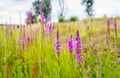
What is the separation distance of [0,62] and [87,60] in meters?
1.04

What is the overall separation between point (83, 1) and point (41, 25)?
32069 millimetres

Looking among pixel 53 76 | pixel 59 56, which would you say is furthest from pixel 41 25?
pixel 53 76

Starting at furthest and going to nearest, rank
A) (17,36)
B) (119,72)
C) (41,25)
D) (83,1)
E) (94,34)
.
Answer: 1. (83,1)
2. (94,34)
3. (17,36)
4. (41,25)
5. (119,72)

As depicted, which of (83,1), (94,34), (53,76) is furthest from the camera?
(83,1)

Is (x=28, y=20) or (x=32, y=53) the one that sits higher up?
(x=28, y=20)

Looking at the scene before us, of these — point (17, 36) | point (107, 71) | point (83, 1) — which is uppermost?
point (83, 1)

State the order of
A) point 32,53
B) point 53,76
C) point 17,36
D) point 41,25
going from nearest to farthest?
point 53,76 → point 41,25 → point 32,53 → point 17,36

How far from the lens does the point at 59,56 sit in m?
3.12

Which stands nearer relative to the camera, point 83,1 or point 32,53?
point 32,53

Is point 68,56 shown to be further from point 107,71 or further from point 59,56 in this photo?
point 107,71

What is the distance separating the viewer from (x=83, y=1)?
114 ft

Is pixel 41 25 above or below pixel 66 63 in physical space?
above

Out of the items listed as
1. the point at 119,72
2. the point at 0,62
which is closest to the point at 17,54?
the point at 0,62

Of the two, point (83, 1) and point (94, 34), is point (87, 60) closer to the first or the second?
point (94, 34)
